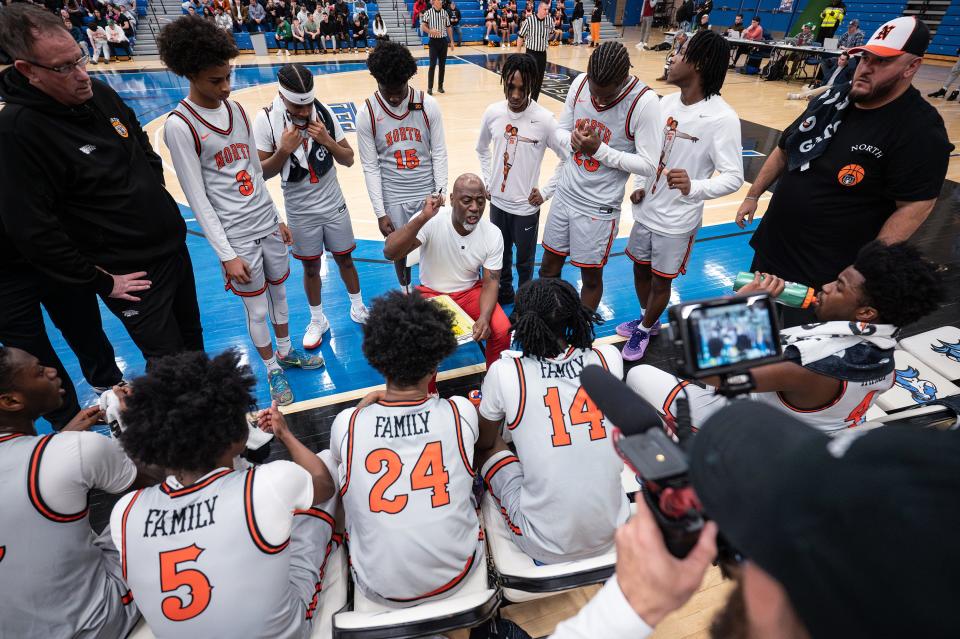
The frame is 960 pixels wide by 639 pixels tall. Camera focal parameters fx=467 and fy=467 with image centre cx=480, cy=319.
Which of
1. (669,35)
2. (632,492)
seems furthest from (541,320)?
(669,35)

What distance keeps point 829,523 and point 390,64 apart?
322 cm

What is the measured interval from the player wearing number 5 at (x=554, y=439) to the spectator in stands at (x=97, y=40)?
1880 cm

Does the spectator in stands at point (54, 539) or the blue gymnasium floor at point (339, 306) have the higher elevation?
the spectator in stands at point (54, 539)

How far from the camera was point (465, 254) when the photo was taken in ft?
9.64

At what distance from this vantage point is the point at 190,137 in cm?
233

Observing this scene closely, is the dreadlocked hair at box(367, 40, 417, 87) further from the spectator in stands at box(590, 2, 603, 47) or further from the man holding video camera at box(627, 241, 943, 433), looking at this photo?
the spectator in stands at box(590, 2, 603, 47)

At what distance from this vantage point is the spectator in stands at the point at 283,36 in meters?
15.8

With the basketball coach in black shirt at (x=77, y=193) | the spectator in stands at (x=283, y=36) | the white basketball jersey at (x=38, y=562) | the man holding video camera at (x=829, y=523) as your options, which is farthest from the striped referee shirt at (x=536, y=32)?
the man holding video camera at (x=829, y=523)

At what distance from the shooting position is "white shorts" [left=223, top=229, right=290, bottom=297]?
2.72 m

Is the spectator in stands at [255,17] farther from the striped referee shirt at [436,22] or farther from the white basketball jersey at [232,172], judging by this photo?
the white basketball jersey at [232,172]

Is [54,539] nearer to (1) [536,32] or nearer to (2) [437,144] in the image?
(2) [437,144]

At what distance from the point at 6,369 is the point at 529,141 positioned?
9.68 feet

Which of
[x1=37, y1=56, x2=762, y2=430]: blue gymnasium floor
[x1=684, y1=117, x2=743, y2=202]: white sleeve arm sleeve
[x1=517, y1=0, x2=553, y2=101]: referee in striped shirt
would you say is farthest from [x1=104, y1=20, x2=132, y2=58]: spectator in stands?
[x1=684, y1=117, x2=743, y2=202]: white sleeve arm sleeve

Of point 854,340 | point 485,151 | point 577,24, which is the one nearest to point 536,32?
point 485,151
